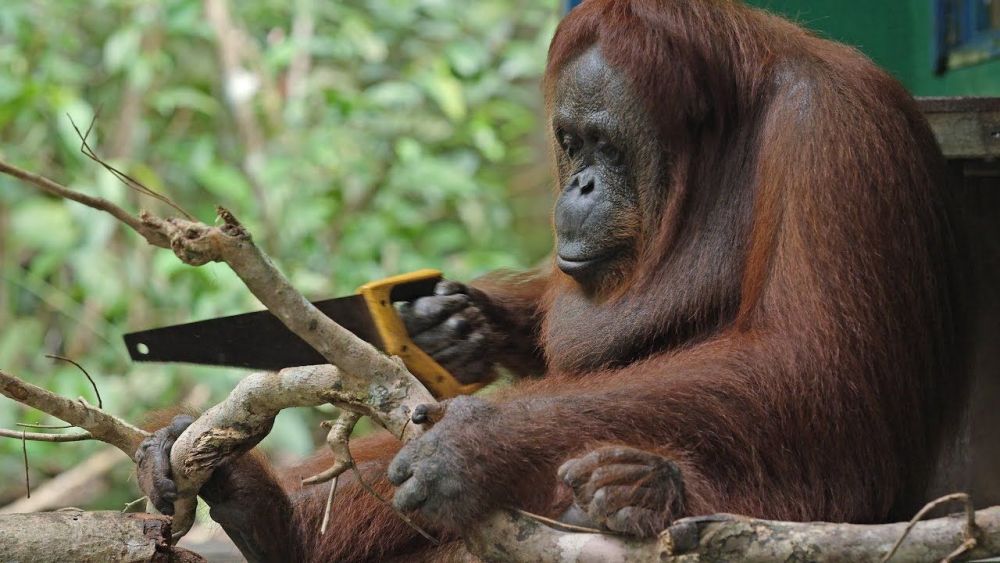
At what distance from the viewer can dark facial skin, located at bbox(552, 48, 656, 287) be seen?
10.1 ft

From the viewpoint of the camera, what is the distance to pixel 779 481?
2652mm

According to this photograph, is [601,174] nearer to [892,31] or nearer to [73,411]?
[73,411]

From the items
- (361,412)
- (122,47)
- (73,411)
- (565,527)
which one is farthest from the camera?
(122,47)

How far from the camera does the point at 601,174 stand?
3.13 meters

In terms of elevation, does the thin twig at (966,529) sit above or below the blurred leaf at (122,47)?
below

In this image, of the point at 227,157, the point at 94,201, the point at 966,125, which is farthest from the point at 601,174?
the point at 227,157

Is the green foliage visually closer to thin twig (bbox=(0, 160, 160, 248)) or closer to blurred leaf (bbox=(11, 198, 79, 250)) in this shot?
blurred leaf (bbox=(11, 198, 79, 250))

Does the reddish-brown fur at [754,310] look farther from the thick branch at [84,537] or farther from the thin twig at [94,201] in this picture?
the thin twig at [94,201]

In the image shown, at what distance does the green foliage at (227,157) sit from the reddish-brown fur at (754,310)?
3.30 metres

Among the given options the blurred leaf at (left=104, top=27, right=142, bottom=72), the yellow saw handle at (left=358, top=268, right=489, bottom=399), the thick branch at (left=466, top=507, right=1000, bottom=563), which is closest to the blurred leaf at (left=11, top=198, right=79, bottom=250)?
the blurred leaf at (left=104, top=27, right=142, bottom=72)

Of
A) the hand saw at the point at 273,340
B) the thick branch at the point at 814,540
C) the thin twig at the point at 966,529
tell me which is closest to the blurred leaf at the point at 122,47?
the hand saw at the point at 273,340

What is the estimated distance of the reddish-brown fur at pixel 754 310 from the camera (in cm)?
261

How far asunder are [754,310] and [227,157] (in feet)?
17.9

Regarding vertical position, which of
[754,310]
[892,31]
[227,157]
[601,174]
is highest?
[892,31]
